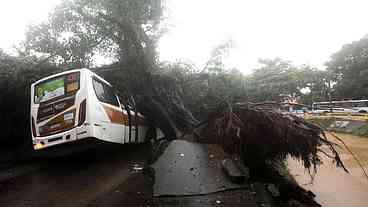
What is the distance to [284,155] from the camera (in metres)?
8.41

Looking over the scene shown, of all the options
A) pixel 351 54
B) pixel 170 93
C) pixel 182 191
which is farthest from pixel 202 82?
pixel 351 54

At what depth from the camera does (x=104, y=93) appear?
8547 mm

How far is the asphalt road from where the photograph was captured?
6398 millimetres

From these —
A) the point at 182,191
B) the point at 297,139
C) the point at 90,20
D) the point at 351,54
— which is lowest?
the point at 182,191

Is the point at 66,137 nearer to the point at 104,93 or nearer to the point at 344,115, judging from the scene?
the point at 104,93

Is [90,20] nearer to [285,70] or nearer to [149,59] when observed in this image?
[149,59]

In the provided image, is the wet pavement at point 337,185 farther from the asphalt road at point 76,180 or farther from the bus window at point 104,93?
the bus window at point 104,93

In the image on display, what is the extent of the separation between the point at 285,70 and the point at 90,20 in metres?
14.8

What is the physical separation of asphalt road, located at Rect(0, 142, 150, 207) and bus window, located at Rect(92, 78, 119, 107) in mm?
1879

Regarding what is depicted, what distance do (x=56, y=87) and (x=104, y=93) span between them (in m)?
1.23

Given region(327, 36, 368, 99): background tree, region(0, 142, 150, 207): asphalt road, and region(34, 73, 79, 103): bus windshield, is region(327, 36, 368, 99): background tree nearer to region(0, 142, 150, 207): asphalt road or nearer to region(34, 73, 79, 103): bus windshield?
region(0, 142, 150, 207): asphalt road

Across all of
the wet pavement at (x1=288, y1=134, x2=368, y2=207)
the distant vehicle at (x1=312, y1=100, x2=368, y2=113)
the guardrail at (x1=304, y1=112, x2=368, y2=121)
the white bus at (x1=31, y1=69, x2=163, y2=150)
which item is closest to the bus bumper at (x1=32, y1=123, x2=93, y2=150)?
the white bus at (x1=31, y1=69, x2=163, y2=150)

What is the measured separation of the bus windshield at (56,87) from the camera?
7691 mm

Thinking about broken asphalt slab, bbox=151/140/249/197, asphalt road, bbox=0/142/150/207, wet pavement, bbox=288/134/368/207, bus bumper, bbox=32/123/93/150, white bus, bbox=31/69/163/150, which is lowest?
wet pavement, bbox=288/134/368/207
